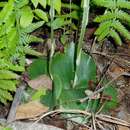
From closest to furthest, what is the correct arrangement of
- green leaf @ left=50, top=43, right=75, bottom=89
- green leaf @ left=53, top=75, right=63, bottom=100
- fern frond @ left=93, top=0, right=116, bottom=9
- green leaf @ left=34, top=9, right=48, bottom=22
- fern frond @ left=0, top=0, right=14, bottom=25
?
fern frond @ left=0, top=0, right=14, bottom=25, fern frond @ left=93, top=0, right=116, bottom=9, green leaf @ left=34, top=9, right=48, bottom=22, green leaf @ left=53, top=75, right=63, bottom=100, green leaf @ left=50, top=43, right=75, bottom=89

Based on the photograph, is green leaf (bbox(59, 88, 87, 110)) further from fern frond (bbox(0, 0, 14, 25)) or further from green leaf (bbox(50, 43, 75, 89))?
fern frond (bbox(0, 0, 14, 25))

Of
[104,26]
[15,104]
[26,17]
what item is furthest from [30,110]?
[104,26]

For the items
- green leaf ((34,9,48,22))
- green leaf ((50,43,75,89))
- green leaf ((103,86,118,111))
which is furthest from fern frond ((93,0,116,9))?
green leaf ((103,86,118,111))

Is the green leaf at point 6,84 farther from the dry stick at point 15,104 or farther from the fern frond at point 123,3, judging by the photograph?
the fern frond at point 123,3

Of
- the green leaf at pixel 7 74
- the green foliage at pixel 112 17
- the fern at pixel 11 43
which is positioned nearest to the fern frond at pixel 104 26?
the green foliage at pixel 112 17

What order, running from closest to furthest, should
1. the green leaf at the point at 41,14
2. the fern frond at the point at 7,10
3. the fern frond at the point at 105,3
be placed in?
the fern frond at the point at 7,10, the fern frond at the point at 105,3, the green leaf at the point at 41,14

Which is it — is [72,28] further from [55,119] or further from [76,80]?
[55,119]
